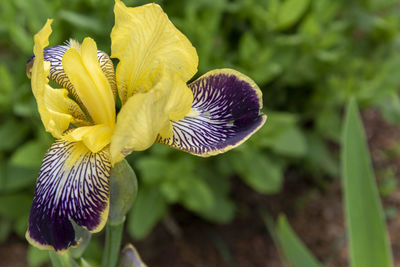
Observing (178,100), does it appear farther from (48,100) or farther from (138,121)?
(48,100)

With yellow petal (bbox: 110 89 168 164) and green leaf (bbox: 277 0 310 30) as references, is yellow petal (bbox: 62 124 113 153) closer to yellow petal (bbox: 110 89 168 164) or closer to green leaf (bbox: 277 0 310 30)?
yellow petal (bbox: 110 89 168 164)

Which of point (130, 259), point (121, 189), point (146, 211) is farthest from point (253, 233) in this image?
point (121, 189)

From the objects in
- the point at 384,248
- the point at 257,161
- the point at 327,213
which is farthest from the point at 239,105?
the point at 327,213

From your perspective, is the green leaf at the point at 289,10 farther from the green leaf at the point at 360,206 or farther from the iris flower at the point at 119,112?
the iris flower at the point at 119,112

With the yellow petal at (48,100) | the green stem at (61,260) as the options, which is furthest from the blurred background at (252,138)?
the green stem at (61,260)

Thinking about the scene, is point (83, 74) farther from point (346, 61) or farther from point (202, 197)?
point (346, 61)

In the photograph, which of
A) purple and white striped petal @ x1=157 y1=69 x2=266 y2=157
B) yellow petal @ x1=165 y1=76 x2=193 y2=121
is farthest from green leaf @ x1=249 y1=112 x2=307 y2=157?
yellow petal @ x1=165 y1=76 x2=193 y2=121
